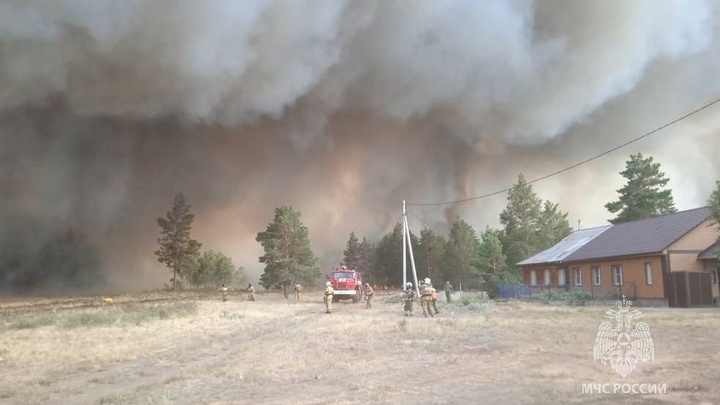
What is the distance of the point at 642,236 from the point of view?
35812mm

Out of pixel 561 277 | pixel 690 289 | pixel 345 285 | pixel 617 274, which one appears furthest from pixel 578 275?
pixel 345 285

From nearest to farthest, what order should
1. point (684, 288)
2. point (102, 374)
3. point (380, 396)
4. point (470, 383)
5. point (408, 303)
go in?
point (380, 396), point (470, 383), point (102, 374), point (408, 303), point (684, 288)

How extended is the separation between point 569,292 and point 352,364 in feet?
93.2

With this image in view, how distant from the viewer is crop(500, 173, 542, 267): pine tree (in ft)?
247

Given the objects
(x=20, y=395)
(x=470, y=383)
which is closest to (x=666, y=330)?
(x=470, y=383)

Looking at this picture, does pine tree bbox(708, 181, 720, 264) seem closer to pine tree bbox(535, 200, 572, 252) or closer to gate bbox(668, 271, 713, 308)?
gate bbox(668, 271, 713, 308)

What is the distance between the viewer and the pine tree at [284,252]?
232ft

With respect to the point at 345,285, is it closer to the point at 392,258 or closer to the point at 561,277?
the point at 561,277

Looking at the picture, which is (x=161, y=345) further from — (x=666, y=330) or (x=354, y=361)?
(x=666, y=330)

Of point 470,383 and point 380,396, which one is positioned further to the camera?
point 470,383

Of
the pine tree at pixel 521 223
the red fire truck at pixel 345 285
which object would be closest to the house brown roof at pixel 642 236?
the red fire truck at pixel 345 285

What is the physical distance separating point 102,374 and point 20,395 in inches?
87.1

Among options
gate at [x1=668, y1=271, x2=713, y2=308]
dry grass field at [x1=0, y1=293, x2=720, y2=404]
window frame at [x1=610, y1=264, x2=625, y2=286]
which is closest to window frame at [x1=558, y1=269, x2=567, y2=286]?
window frame at [x1=610, y1=264, x2=625, y2=286]

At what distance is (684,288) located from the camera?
1198 inches
